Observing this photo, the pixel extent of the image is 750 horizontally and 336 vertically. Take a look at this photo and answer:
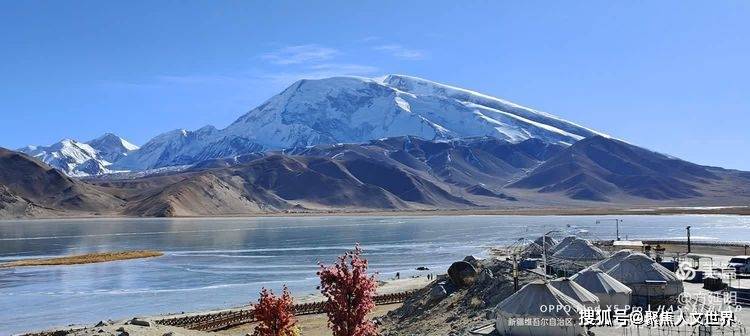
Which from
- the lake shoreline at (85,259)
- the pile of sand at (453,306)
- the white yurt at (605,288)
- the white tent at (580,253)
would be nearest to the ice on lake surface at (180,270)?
the lake shoreline at (85,259)

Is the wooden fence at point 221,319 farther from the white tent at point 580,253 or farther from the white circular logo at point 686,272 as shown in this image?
the white circular logo at point 686,272

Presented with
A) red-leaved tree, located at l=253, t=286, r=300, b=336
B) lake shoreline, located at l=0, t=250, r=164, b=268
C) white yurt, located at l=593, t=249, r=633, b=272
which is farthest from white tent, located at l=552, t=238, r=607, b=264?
lake shoreline, located at l=0, t=250, r=164, b=268

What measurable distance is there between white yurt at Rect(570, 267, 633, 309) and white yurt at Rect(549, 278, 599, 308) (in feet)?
8.61

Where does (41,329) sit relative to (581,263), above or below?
below

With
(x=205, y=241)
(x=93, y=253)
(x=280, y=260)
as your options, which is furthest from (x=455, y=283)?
(x=205, y=241)

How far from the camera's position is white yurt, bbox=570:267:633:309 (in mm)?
37000

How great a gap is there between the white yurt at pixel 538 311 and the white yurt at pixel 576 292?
163cm

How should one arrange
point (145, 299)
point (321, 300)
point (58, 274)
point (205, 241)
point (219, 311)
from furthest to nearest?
1. point (205, 241)
2. point (58, 274)
3. point (145, 299)
4. point (321, 300)
5. point (219, 311)

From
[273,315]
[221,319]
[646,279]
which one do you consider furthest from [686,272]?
[273,315]

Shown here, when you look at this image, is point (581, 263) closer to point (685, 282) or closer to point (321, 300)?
point (685, 282)

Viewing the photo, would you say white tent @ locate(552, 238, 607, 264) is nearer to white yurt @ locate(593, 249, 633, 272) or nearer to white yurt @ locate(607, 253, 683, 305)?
white yurt @ locate(593, 249, 633, 272)

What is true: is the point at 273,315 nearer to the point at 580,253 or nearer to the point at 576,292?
the point at 576,292

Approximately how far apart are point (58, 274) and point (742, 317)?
7050 cm

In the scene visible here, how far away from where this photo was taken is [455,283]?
154 feet
